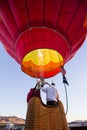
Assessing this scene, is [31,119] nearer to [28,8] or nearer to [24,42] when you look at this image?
[24,42]

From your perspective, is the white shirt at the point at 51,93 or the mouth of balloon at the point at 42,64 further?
the mouth of balloon at the point at 42,64

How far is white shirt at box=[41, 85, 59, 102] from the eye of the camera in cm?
528

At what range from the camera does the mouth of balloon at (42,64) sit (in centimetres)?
664

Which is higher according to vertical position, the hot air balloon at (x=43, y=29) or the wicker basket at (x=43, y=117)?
the hot air balloon at (x=43, y=29)

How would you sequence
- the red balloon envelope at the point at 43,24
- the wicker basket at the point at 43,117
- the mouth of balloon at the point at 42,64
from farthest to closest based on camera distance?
the mouth of balloon at the point at 42,64 < the red balloon envelope at the point at 43,24 < the wicker basket at the point at 43,117

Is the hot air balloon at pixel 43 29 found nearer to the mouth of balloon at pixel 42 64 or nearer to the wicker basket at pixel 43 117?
the wicker basket at pixel 43 117

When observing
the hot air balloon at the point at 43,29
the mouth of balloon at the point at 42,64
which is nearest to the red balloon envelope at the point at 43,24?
the hot air balloon at the point at 43,29

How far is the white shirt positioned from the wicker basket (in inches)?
11.5

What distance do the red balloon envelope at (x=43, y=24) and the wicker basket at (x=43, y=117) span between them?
1.26 meters

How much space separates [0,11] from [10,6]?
28 centimetres

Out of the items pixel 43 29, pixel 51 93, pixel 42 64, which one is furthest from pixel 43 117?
pixel 42 64

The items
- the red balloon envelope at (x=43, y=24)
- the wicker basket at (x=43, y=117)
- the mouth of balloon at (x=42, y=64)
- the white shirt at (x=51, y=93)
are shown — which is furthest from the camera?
the mouth of balloon at (x=42, y=64)

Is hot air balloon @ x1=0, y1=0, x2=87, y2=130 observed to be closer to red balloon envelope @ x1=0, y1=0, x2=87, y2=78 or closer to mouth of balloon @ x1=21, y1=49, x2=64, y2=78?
red balloon envelope @ x1=0, y1=0, x2=87, y2=78

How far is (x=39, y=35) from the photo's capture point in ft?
17.6
